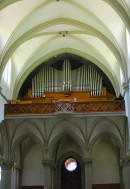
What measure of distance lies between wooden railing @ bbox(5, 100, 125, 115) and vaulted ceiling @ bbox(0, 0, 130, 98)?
1812 mm

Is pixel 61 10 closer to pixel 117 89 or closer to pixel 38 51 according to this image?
pixel 38 51

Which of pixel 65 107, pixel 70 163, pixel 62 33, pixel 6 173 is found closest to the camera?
pixel 65 107

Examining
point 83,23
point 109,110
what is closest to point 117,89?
point 109,110

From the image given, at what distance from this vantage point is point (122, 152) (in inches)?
897

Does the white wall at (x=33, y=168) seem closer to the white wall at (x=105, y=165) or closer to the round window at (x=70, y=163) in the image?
the round window at (x=70, y=163)

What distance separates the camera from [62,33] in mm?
23797

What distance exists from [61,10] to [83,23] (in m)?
1.63

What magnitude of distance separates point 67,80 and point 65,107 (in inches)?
218

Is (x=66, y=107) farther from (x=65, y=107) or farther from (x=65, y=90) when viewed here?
(x=65, y=90)

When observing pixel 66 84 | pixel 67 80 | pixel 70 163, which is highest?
pixel 67 80

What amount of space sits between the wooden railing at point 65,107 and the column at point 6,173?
336cm

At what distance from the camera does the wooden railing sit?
21047 mm

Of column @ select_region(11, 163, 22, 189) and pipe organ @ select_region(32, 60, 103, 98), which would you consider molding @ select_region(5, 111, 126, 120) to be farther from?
column @ select_region(11, 163, 22, 189)

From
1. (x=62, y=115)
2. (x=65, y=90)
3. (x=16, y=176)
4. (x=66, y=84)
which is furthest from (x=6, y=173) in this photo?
(x=66, y=84)
